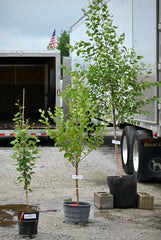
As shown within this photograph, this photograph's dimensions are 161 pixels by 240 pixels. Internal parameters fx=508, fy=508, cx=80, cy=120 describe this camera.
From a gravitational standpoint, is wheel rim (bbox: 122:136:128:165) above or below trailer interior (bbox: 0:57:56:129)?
below

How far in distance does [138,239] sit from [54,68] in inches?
442

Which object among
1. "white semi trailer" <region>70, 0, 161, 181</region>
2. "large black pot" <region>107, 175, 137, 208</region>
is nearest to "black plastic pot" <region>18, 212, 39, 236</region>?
"large black pot" <region>107, 175, 137, 208</region>

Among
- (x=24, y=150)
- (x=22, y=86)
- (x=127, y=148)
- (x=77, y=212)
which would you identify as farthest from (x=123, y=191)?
(x=22, y=86)

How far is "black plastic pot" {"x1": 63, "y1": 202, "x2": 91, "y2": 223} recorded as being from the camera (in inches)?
258

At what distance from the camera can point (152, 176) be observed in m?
9.62

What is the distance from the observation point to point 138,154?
9.77 metres

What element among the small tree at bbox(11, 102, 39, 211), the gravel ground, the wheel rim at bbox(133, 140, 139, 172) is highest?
the small tree at bbox(11, 102, 39, 211)

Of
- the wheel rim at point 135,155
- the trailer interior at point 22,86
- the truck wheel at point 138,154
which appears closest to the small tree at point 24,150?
the truck wheel at point 138,154

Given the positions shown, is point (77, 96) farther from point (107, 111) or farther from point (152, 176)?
point (152, 176)

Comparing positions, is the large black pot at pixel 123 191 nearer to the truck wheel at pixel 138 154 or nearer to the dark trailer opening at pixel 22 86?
the truck wheel at pixel 138 154

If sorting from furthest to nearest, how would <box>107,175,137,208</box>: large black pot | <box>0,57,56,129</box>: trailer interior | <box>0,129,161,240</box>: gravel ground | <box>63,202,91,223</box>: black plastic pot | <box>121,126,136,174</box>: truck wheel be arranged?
<box>0,57,56,129</box>: trailer interior, <box>121,126,136,174</box>: truck wheel, <box>107,175,137,208</box>: large black pot, <box>63,202,91,223</box>: black plastic pot, <box>0,129,161,240</box>: gravel ground

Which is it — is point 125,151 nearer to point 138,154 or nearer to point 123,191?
point 138,154

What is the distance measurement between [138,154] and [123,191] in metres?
2.23

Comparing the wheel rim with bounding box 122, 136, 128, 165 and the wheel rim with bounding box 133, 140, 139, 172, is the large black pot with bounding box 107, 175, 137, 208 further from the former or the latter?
the wheel rim with bounding box 122, 136, 128, 165
